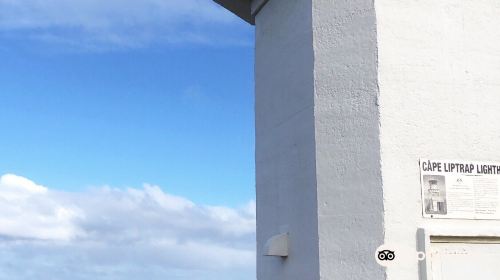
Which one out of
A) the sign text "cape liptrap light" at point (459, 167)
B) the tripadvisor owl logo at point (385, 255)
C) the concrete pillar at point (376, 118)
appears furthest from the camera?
the sign text "cape liptrap light" at point (459, 167)

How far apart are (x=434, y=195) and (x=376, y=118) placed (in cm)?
89

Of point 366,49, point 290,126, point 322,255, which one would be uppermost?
point 366,49

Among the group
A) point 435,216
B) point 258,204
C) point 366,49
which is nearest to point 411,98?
point 366,49

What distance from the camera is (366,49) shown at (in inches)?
251

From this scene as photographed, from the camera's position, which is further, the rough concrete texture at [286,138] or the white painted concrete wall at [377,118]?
the rough concrete texture at [286,138]

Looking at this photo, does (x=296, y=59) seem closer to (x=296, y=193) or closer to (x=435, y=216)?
(x=296, y=193)

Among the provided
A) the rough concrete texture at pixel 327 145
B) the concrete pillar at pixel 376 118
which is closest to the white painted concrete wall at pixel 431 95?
the concrete pillar at pixel 376 118

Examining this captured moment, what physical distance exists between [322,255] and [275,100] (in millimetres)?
2049

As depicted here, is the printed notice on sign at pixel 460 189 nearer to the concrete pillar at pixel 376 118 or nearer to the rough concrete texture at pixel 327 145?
the concrete pillar at pixel 376 118

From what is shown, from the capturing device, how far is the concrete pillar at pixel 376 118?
6.11 meters

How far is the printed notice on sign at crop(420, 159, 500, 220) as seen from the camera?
6.20 meters

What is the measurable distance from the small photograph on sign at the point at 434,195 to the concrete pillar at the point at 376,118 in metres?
0.09

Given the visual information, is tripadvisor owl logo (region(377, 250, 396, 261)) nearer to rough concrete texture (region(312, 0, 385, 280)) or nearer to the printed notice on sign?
rough concrete texture (region(312, 0, 385, 280))

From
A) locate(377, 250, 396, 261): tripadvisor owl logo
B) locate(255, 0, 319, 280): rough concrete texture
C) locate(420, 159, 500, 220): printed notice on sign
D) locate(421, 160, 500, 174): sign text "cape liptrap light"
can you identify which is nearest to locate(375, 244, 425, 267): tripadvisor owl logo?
locate(377, 250, 396, 261): tripadvisor owl logo
